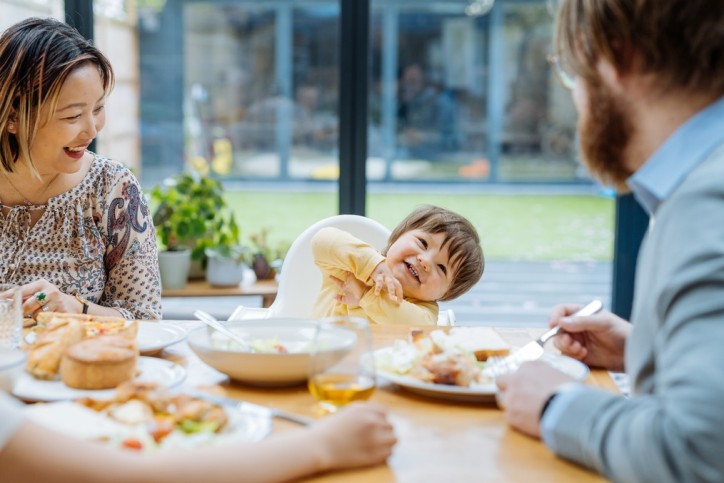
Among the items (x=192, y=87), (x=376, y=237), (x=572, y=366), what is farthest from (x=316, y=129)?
(x=572, y=366)

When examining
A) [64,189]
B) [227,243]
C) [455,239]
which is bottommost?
[227,243]

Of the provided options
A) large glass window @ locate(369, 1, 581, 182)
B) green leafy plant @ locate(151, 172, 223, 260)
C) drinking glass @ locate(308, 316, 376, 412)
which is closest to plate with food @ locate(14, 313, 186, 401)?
drinking glass @ locate(308, 316, 376, 412)

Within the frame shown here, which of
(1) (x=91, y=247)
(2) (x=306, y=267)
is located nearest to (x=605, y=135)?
(2) (x=306, y=267)

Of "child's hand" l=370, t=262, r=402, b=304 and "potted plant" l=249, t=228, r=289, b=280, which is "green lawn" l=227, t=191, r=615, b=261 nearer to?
"potted plant" l=249, t=228, r=289, b=280

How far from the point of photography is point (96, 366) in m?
1.27

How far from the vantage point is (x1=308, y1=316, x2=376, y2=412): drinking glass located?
1.17 m

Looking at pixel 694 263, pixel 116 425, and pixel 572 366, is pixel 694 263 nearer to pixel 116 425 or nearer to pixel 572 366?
pixel 572 366

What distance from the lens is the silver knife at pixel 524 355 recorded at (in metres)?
1.42

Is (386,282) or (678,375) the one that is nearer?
(678,375)

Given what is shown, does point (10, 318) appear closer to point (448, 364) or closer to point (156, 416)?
point (156, 416)

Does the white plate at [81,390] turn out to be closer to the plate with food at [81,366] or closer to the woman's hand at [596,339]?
the plate with food at [81,366]

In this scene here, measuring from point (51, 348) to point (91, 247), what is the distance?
818mm

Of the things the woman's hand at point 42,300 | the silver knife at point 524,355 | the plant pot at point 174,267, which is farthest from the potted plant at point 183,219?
the silver knife at point 524,355

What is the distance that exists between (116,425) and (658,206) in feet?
2.50
